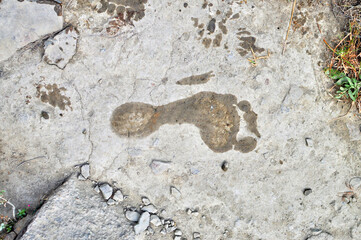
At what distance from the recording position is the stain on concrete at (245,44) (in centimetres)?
246

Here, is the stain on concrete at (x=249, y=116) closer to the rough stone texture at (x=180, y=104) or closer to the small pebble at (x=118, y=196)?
the rough stone texture at (x=180, y=104)

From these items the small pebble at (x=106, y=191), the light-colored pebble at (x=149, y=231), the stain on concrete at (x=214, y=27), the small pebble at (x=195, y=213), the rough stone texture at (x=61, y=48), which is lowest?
the light-colored pebble at (x=149, y=231)

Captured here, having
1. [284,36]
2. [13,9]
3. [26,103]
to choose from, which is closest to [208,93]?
[284,36]

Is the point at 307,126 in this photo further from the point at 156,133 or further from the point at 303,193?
the point at 156,133

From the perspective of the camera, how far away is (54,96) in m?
2.45

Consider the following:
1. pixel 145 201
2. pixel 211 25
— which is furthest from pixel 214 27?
pixel 145 201

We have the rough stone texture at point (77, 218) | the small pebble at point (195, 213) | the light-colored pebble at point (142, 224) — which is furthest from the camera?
the small pebble at point (195, 213)

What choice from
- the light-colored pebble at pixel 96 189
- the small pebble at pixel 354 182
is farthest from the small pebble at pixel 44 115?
the small pebble at pixel 354 182

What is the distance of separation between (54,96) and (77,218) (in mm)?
1014

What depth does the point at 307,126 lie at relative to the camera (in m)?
2.50

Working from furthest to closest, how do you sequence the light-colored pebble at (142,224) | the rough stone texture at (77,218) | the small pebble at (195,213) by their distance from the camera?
the small pebble at (195,213) → the light-colored pebble at (142,224) → the rough stone texture at (77,218)

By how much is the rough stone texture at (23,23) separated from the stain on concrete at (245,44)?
1510 millimetres

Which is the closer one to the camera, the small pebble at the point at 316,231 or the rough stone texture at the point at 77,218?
the rough stone texture at the point at 77,218

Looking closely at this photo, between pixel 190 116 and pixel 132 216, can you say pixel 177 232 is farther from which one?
pixel 190 116
